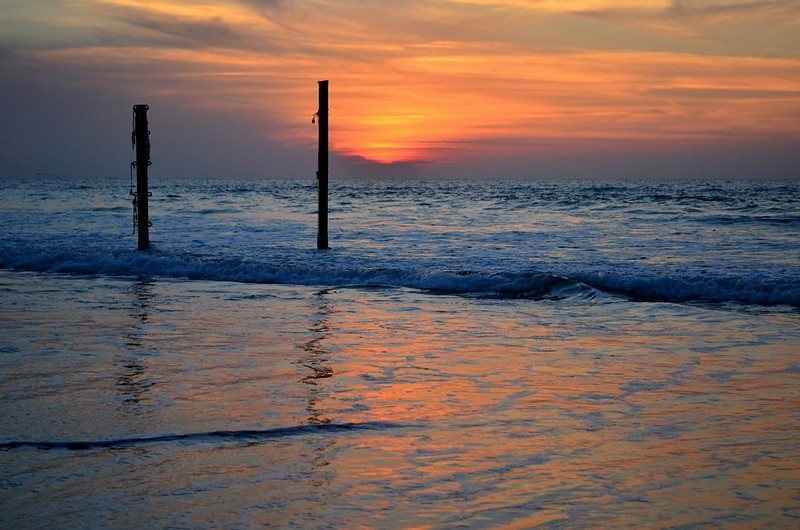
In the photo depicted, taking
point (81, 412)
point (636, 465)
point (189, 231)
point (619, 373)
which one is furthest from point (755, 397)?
point (189, 231)

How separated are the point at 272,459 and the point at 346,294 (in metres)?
9.05

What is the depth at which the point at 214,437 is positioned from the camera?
212 inches

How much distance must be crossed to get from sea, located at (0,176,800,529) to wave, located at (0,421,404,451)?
0.02 meters

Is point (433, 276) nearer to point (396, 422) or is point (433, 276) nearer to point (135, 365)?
point (135, 365)

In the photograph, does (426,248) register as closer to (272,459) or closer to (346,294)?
(346,294)

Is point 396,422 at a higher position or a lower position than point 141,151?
lower

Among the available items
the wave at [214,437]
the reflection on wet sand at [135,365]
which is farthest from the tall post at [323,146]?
the wave at [214,437]

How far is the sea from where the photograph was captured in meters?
4.28

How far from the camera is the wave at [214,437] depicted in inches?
203

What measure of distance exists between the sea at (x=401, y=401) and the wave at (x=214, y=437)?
0.02 m

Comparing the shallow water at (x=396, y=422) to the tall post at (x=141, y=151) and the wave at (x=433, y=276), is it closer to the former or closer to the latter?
the wave at (x=433, y=276)

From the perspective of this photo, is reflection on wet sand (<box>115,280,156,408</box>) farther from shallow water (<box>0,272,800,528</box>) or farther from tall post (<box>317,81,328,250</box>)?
tall post (<box>317,81,328,250</box>)

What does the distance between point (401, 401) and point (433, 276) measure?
9.38 metres

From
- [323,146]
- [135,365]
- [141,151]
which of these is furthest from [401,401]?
[141,151]
